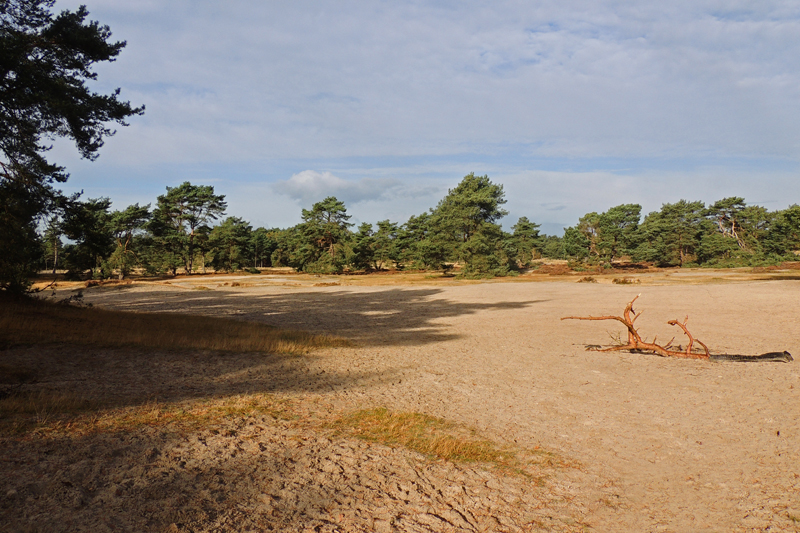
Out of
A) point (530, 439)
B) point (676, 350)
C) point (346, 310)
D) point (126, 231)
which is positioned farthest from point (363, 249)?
point (530, 439)

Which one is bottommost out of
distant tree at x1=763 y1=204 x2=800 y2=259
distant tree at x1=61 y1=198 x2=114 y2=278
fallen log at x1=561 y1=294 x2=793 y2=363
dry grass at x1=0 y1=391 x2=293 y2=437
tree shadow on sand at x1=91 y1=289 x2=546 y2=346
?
tree shadow on sand at x1=91 y1=289 x2=546 y2=346

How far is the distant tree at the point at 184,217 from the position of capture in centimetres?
6619

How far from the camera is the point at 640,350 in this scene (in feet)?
45.9

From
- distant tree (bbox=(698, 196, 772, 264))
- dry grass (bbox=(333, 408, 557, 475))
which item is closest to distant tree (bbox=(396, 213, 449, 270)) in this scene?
distant tree (bbox=(698, 196, 772, 264))

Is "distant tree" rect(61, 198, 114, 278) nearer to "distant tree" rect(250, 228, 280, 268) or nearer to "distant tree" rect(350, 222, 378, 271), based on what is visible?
"distant tree" rect(350, 222, 378, 271)

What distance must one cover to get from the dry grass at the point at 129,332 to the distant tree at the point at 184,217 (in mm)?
54077

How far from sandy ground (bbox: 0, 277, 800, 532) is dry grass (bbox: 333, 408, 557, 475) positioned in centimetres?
34

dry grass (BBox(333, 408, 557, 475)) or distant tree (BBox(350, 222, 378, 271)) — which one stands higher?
distant tree (BBox(350, 222, 378, 271))

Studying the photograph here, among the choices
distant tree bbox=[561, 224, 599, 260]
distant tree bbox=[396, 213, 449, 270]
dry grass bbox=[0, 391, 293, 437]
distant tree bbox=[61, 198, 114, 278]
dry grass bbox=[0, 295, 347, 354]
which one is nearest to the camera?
dry grass bbox=[0, 391, 293, 437]

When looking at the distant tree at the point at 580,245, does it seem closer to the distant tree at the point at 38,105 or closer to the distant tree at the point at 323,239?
the distant tree at the point at 323,239

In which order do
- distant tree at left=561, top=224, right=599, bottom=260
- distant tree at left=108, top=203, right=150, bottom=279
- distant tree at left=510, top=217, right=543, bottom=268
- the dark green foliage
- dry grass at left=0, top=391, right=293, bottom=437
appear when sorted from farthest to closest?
distant tree at left=510, top=217, right=543, bottom=268
distant tree at left=561, top=224, right=599, bottom=260
distant tree at left=108, top=203, right=150, bottom=279
the dark green foliage
dry grass at left=0, top=391, right=293, bottom=437

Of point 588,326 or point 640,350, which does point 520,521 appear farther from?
point 588,326

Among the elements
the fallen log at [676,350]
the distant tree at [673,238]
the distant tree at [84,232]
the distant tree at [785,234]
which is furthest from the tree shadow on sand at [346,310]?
the distant tree at [785,234]

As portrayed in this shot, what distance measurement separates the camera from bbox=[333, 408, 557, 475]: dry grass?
233 inches
